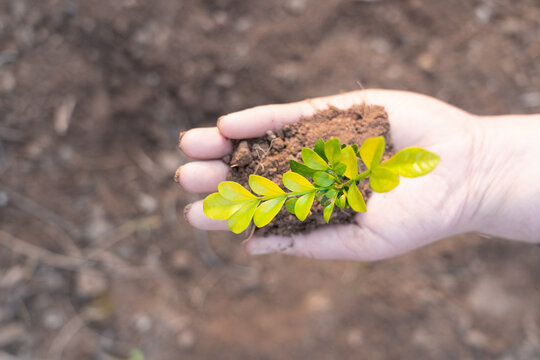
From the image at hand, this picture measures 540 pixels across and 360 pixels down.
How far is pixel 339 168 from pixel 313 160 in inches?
3.3

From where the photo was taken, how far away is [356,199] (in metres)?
1.21

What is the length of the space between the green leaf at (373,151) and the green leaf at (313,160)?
0.55 ft

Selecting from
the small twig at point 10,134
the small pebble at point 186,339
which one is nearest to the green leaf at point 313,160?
the small pebble at point 186,339

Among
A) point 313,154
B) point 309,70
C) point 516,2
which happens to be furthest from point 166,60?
point 516,2

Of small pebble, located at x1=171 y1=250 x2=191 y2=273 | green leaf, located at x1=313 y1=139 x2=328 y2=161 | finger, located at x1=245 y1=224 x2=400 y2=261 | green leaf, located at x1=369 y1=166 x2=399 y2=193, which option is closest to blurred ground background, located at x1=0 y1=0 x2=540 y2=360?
small pebble, located at x1=171 y1=250 x2=191 y2=273

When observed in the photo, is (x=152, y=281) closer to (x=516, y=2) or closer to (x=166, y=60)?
(x=166, y=60)

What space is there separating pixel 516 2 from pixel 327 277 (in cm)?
199

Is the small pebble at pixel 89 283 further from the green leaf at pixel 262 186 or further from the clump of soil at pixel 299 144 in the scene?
the green leaf at pixel 262 186

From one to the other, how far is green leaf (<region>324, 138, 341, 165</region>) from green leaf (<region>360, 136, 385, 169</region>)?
0.12 meters

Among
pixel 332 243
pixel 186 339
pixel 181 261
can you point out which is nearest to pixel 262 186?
pixel 332 243

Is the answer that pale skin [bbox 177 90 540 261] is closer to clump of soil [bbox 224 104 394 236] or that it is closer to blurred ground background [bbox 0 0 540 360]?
clump of soil [bbox 224 104 394 236]

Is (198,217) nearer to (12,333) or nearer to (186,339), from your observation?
(186,339)

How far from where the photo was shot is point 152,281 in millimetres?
2582

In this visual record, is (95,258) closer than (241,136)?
No
